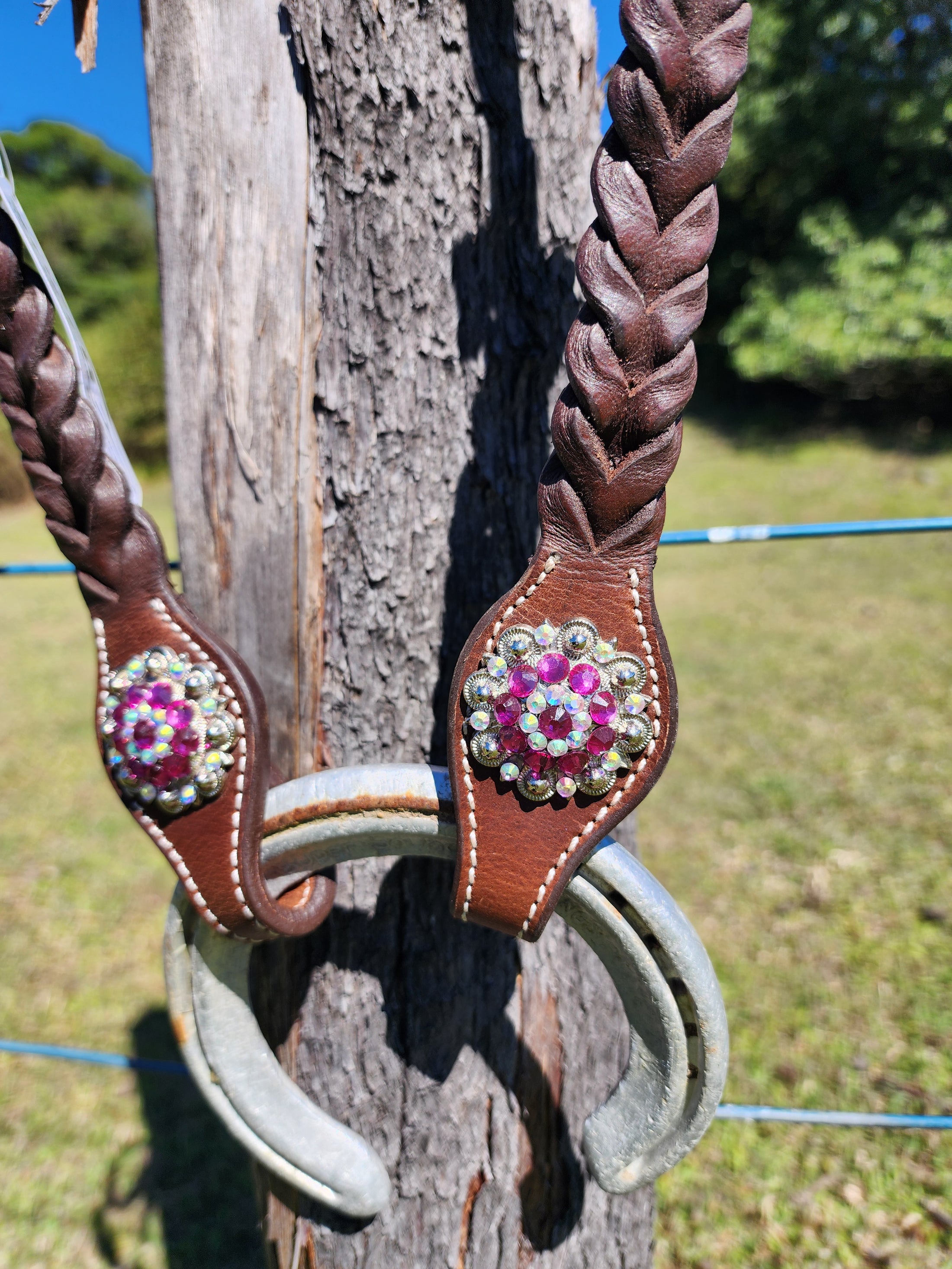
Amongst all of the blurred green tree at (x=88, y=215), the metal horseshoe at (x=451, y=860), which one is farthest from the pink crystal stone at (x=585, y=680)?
the blurred green tree at (x=88, y=215)

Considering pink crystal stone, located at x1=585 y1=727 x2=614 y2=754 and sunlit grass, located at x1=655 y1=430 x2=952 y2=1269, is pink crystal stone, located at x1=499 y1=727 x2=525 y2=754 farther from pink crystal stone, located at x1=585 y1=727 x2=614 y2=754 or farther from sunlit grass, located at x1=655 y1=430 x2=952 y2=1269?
sunlit grass, located at x1=655 y1=430 x2=952 y2=1269

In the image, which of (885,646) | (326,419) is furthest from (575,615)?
(885,646)

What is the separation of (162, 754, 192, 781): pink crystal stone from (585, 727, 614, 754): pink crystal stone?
43cm

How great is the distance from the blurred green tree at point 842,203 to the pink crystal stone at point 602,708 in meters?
1.60

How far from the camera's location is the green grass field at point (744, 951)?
1.80 metres

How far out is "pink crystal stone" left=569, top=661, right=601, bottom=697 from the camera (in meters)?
0.76

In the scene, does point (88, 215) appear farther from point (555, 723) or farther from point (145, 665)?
point (555, 723)

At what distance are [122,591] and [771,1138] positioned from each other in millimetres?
1925

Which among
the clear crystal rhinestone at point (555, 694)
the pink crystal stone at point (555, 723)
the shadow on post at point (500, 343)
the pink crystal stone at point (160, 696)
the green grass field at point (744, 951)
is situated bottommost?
the green grass field at point (744, 951)

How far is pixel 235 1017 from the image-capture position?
3.34ft

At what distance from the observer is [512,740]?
2.55 ft

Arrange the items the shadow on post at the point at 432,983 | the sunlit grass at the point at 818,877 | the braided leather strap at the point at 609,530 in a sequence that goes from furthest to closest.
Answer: the sunlit grass at the point at 818,877
the shadow on post at the point at 432,983
the braided leather strap at the point at 609,530

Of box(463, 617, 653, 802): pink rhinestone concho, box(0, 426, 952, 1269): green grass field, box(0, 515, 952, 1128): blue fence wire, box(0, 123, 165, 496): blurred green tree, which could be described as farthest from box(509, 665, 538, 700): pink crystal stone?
box(0, 123, 165, 496): blurred green tree

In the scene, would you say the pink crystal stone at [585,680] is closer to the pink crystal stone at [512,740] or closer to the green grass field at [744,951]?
the pink crystal stone at [512,740]
